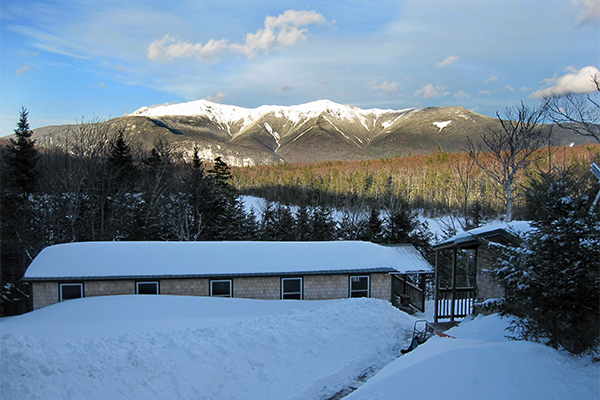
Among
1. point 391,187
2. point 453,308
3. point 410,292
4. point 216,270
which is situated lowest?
point 410,292

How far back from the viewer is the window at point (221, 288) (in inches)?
606

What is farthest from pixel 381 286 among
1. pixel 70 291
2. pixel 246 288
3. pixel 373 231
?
pixel 373 231

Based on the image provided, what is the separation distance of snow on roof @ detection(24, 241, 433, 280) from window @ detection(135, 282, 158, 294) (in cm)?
49

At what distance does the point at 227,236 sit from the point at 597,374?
29.0m

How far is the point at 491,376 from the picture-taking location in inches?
221

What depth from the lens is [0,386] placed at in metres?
6.74

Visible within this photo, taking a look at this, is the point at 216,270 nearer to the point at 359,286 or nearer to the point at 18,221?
the point at 359,286

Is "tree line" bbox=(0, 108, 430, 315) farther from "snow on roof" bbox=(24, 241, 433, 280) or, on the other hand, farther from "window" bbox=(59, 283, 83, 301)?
"window" bbox=(59, 283, 83, 301)

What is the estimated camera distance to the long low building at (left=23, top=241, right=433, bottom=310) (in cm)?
1455

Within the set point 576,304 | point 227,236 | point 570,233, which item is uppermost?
point 570,233

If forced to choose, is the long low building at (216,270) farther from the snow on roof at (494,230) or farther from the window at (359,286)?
the snow on roof at (494,230)

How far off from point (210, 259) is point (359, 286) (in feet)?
22.7

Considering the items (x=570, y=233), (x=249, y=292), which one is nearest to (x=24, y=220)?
(x=249, y=292)

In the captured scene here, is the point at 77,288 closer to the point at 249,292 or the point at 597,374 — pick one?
the point at 249,292
